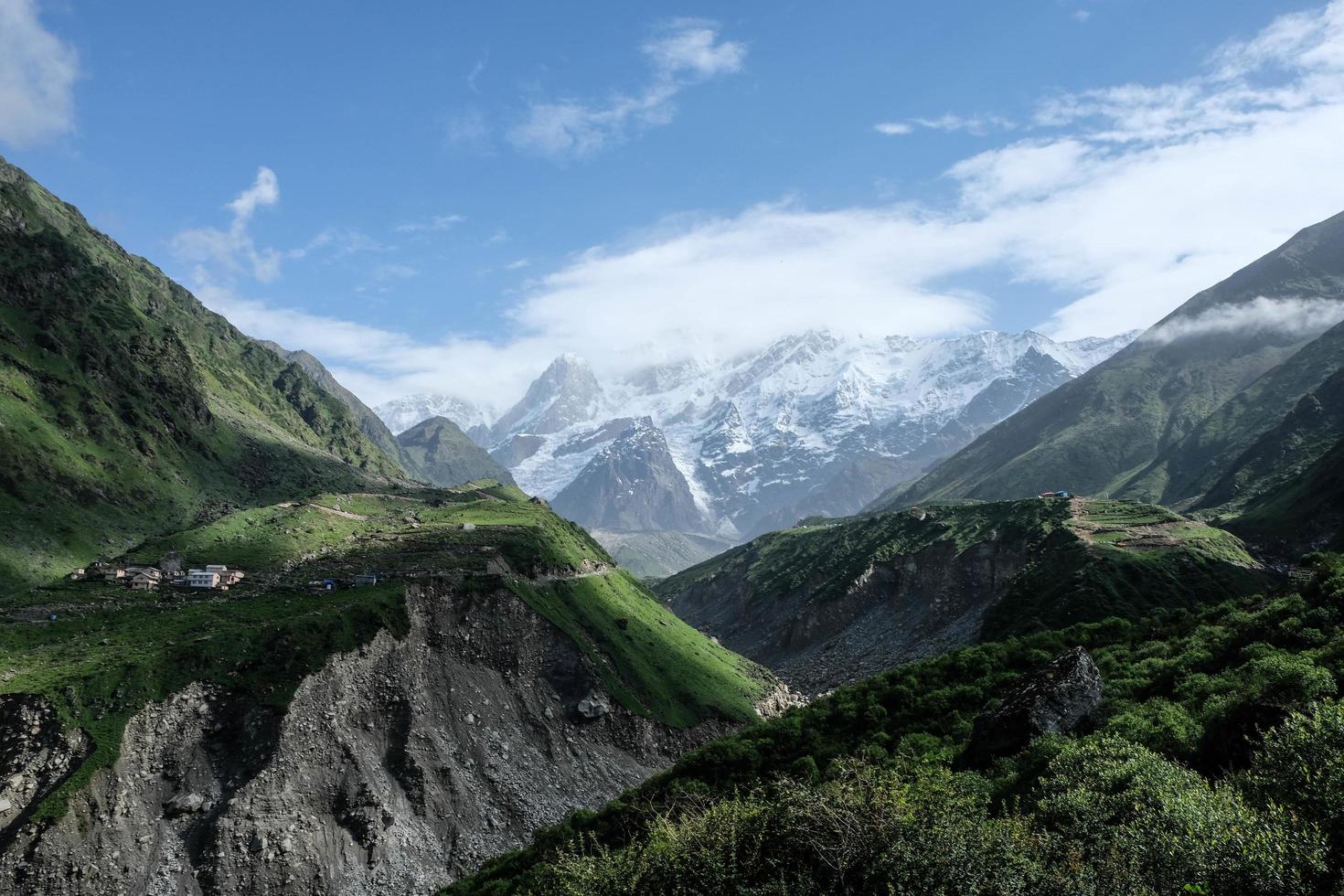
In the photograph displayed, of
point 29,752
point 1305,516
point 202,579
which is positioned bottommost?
point 1305,516

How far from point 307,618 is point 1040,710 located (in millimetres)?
79078

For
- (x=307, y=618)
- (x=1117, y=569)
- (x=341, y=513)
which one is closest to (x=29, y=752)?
(x=307, y=618)

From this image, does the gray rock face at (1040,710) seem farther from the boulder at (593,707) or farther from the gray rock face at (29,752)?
the gray rock face at (29,752)

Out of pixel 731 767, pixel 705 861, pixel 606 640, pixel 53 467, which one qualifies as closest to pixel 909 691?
pixel 731 767

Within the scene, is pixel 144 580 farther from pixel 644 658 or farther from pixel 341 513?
pixel 644 658

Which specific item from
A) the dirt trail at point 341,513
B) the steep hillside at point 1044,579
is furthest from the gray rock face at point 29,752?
the steep hillside at point 1044,579

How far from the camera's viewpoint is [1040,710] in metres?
47.2

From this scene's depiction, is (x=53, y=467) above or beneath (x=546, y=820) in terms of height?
above

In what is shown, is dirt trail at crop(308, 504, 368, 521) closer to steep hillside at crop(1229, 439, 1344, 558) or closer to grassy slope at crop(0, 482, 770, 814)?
grassy slope at crop(0, 482, 770, 814)

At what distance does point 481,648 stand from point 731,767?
55464 millimetres

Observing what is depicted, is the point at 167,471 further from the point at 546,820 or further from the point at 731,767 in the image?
the point at 731,767

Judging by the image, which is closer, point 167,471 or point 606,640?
point 606,640

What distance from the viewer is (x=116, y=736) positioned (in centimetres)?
7019

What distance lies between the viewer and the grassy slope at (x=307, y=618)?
75.6 m
